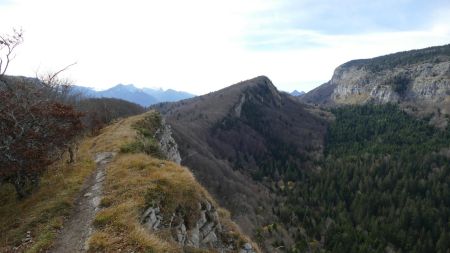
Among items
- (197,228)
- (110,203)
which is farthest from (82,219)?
(197,228)

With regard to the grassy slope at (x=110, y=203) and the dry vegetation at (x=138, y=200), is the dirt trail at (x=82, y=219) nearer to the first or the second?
the grassy slope at (x=110, y=203)

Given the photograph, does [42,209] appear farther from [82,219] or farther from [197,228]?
[197,228]

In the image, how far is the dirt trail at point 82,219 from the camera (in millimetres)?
18641

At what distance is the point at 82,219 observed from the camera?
71.3 ft

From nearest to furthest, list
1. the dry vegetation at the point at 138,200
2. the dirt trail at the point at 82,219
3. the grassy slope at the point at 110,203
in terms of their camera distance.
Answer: the dry vegetation at the point at 138,200, the grassy slope at the point at 110,203, the dirt trail at the point at 82,219

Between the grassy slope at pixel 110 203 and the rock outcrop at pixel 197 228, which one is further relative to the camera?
the rock outcrop at pixel 197 228

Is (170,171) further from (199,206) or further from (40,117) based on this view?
(40,117)

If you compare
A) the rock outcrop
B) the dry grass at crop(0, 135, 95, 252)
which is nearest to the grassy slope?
the dry grass at crop(0, 135, 95, 252)

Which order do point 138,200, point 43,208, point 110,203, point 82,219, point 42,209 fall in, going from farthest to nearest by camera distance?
point 110,203 → point 43,208 → point 42,209 → point 138,200 → point 82,219

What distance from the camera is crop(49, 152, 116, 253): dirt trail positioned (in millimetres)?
18641

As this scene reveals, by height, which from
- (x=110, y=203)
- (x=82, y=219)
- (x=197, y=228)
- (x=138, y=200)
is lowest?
(x=197, y=228)

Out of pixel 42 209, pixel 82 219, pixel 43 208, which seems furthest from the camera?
pixel 43 208

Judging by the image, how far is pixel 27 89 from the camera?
30875 mm

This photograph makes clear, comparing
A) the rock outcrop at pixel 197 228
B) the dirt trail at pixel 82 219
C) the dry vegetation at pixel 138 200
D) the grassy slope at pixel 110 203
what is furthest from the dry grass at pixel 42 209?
the rock outcrop at pixel 197 228
